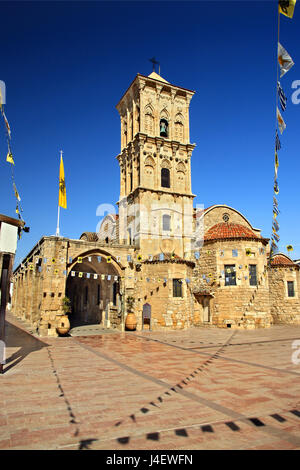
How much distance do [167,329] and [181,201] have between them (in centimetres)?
1101

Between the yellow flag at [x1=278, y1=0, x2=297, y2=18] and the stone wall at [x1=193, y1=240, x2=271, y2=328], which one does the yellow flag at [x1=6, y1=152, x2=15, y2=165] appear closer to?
the yellow flag at [x1=278, y1=0, x2=297, y2=18]

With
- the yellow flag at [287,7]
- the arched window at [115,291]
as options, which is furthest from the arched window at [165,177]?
the yellow flag at [287,7]

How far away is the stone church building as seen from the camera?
2127cm

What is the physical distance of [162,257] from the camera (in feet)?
73.4

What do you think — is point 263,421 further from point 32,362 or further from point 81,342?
point 81,342

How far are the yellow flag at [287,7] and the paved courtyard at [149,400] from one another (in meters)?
8.14

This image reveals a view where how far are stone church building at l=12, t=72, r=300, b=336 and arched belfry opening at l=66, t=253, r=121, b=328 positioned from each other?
100 millimetres

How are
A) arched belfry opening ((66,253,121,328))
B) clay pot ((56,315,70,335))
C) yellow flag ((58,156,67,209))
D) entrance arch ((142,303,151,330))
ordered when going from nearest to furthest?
clay pot ((56,315,70,335)) < yellow flag ((58,156,67,209)) < entrance arch ((142,303,151,330)) < arched belfry opening ((66,253,121,328))

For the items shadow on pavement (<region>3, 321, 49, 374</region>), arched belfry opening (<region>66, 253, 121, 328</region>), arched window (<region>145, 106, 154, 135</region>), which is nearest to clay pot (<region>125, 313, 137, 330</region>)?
arched belfry opening (<region>66, 253, 121, 328</region>)

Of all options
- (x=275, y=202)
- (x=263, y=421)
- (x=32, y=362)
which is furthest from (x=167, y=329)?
(x=263, y=421)

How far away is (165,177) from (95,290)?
12033 millimetres

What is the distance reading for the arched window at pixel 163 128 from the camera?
1095 inches

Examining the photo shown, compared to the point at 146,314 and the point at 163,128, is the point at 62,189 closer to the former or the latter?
the point at 146,314

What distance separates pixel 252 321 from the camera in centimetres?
2228
